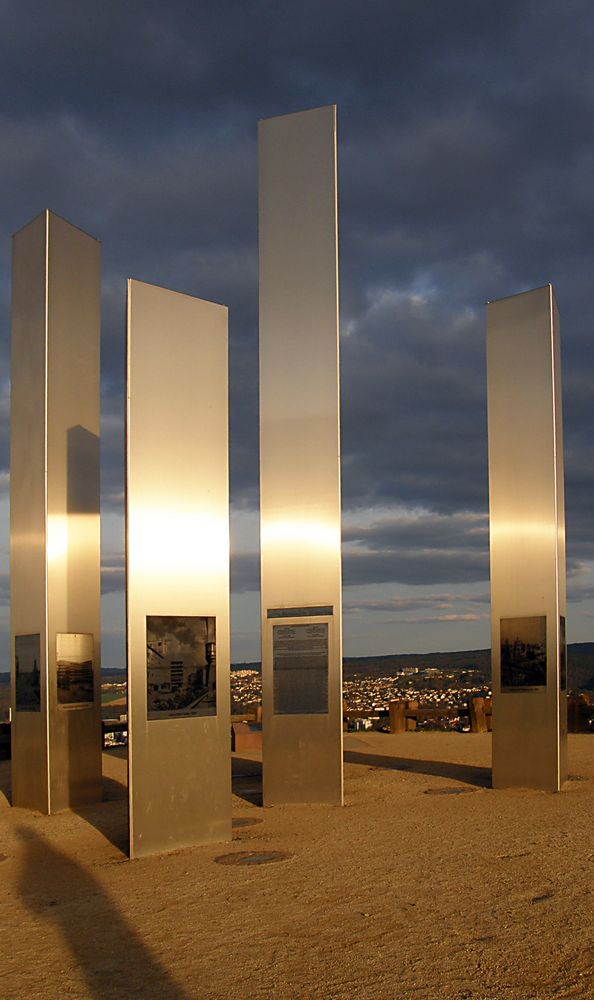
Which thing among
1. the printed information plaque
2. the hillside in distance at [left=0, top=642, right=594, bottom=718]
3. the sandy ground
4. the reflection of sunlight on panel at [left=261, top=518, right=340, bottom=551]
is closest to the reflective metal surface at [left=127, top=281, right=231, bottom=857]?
the sandy ground

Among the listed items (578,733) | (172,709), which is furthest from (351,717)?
(172,709)

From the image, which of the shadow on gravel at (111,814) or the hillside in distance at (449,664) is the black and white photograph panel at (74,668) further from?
the hillside in distance at (449,664)

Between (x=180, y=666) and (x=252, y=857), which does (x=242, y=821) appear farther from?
(x=180, y=666)

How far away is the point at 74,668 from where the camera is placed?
14.5 meters

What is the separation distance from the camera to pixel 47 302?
1446 cm

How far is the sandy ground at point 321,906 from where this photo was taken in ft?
21.7

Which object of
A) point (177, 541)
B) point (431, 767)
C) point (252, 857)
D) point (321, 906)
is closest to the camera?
point (321, 906)

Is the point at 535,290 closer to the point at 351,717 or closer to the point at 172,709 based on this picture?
the point at 172,709

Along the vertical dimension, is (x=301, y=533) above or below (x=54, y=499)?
below

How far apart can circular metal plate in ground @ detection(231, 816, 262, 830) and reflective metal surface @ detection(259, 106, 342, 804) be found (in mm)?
907

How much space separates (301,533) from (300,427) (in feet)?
4.68

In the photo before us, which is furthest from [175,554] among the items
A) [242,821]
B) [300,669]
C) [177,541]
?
[242,821]

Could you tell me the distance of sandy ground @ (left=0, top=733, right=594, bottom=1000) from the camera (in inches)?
261

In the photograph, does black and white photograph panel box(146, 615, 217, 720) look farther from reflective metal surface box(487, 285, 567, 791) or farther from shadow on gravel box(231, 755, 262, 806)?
reflective metal surface box(487, 285, 567, 791)
